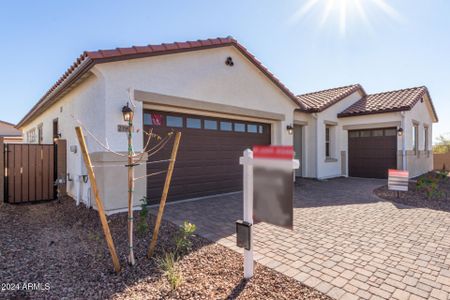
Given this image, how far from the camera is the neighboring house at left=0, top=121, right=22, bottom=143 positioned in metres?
23.3

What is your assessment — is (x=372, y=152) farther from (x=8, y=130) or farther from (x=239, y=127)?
(x=8, y=130)

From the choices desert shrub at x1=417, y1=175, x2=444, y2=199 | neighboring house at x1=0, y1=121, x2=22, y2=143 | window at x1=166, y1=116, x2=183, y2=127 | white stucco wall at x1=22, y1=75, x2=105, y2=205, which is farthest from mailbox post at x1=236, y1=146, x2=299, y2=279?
neighboring house at x1=0, y1=121, x2=22, y2=143

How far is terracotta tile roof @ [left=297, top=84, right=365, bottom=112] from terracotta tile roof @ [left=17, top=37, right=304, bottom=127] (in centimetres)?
376

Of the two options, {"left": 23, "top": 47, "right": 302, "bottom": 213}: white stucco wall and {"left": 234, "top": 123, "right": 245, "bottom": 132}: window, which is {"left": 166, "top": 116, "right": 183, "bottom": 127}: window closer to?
{"left": 23, "top": 47, "right": 302, "bottom": 213}: white stucco wall

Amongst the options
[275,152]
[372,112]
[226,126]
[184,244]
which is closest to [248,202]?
[275,152]

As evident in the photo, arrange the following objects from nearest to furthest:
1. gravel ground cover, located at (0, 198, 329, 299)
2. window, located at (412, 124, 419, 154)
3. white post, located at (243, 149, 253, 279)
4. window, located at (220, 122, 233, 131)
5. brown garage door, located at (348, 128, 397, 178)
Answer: gravel ground cover, located at (0, 198, 329, 299) → white post, located at (243, 149, 253, 279) → window, located at (220, 122, 233, 131) → brown garage door, located at (348, 128, 397, 178) → window, located at (412, 124, 419, 154)

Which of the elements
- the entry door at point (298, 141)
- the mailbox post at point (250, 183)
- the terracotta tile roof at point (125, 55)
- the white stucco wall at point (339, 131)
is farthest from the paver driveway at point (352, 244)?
the entry door at point (298, 141)

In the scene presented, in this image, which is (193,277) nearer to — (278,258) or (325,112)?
(278,258)

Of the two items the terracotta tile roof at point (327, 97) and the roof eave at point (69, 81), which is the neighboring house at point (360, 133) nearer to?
the terracotta tile roof at point (327, 97)

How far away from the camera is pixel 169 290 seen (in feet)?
9.47

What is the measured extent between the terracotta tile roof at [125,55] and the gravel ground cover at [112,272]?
378 centimetres

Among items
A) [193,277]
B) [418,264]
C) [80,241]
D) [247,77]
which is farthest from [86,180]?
[418,264]

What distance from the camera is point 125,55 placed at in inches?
230

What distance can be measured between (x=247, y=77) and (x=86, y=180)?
20.4 ft
